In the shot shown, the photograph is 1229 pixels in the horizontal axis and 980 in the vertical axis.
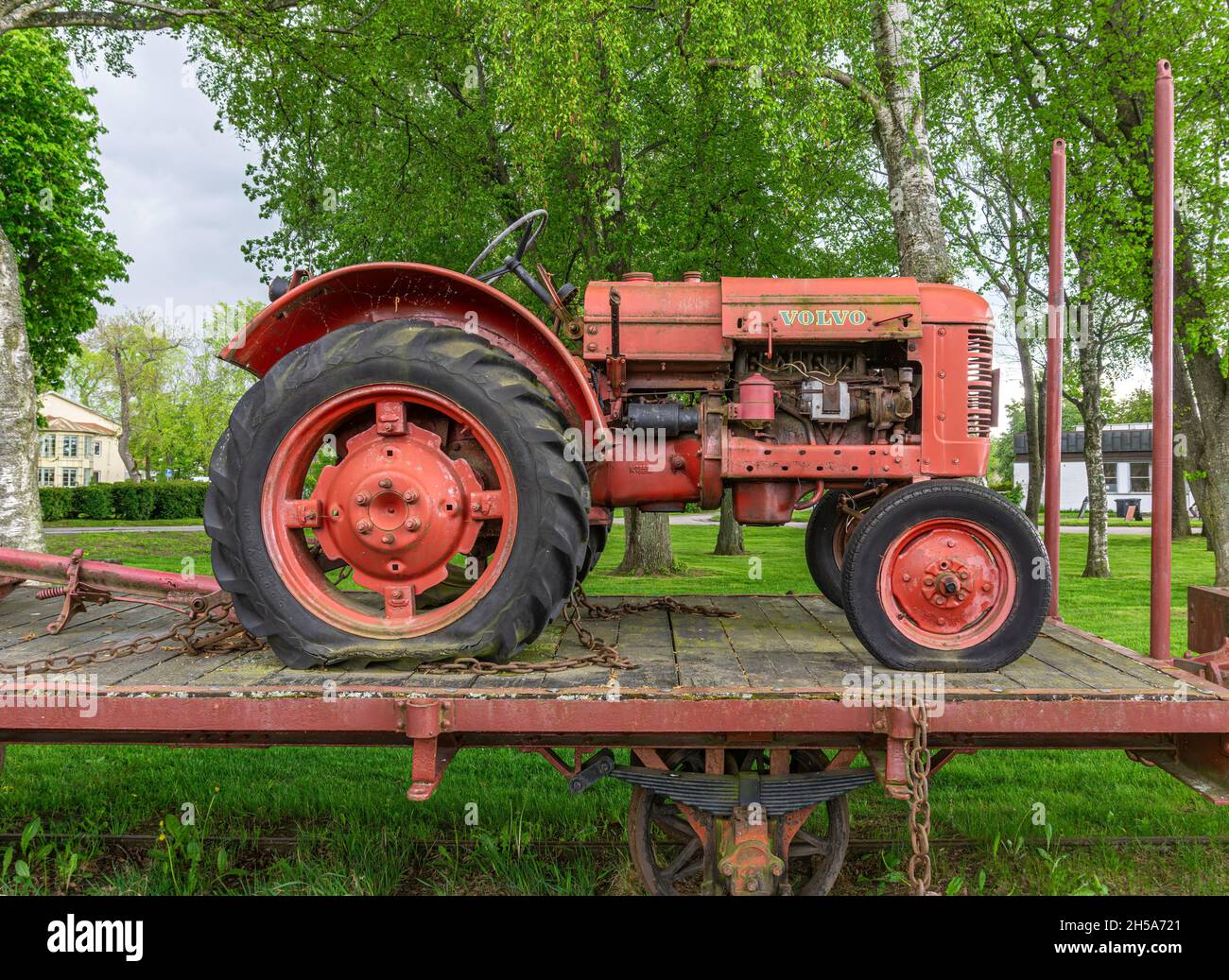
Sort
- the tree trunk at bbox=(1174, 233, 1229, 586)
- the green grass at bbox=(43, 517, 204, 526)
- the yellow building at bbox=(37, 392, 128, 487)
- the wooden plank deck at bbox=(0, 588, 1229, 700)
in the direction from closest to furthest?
the wooden plank deck at bbox=(0, 588, 1229, 700), the tree trunk at bbox=(1174, 233, 1229, 586), the green grass at bbox=(43, 517, 204, 526), the yellow building at bbox=(37, 392, 128, 487)

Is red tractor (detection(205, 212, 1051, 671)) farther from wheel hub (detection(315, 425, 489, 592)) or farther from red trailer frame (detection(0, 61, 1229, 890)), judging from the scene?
red trailer frame (detection(0, 61, 1229, 890))

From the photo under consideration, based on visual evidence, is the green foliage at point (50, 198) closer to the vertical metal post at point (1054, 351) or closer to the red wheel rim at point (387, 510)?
the red wheel rim at point (387, 510)

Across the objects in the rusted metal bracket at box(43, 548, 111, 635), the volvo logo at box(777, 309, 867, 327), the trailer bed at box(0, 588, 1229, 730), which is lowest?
the trailer bed at box(0, 588, 1229, 730)

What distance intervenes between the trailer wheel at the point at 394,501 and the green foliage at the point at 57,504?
2247 centimetres

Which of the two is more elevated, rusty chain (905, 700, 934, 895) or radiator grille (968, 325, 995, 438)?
radiator grille (968, 325, 995, 438)

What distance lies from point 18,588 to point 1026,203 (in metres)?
17.0

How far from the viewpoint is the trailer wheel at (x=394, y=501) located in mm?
2764

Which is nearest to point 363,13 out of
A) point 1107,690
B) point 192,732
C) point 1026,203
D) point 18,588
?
point 18,588

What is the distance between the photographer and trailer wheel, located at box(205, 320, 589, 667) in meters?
2.76

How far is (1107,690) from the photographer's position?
245 centimetres

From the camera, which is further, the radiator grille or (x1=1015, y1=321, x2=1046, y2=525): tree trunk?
(x1=1015, y1=321, x2=1046, y2=525): tree trunk

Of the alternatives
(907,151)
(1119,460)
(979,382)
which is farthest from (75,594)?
(1119,460)

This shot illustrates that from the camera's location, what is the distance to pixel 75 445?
45000 millimetres

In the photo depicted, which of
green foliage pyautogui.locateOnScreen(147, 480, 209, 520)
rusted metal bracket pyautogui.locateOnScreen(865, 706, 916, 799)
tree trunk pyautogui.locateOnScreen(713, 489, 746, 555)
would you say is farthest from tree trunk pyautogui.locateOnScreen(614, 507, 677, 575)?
green foliage pyautogui.locateOnScreen(147, 480, 209, 520)
